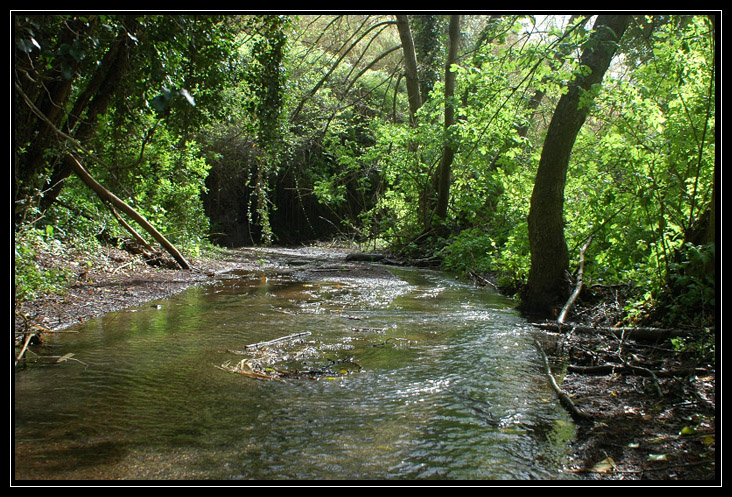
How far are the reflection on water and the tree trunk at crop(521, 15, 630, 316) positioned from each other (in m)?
1.11

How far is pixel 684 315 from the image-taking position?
→ 4.27 meters

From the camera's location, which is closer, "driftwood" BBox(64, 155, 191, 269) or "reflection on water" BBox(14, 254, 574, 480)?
"reflection on water" BBox(14, 254, 574, 480)

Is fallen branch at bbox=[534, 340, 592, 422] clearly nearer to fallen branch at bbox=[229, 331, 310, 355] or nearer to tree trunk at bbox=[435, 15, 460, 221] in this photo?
fallen branch at bbox=[229, 331, 310, 355]

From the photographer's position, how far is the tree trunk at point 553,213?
6355 millimetres

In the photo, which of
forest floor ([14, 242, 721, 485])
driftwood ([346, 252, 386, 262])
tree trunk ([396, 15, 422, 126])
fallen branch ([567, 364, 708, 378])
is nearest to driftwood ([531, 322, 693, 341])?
forest floor ([14, 242, 721, 485])

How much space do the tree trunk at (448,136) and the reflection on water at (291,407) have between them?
821cm

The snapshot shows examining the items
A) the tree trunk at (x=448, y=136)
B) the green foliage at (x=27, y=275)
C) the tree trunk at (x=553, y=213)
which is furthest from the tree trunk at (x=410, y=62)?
the green foliage at (x=27, y=275)

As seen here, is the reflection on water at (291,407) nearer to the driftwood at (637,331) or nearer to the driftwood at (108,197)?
the driftwood at (637,331)

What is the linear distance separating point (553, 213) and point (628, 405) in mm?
3572

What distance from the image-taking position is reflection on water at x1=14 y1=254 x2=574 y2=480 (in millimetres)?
2498

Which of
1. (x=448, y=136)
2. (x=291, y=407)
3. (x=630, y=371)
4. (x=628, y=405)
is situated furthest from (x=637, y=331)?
(x=448, y=136)

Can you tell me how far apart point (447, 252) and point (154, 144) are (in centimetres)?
722
